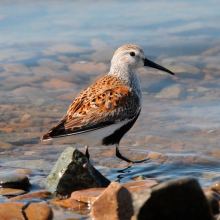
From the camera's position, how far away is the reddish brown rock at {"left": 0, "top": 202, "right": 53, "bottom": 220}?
5.26 m

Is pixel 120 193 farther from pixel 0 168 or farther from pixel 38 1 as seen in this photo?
pixel 38 1

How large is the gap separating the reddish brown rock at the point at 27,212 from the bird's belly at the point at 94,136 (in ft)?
6.14

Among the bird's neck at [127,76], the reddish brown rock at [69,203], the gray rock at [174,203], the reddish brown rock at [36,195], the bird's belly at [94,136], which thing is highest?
the bird's neck at [127,76]

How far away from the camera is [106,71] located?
40.1 ft

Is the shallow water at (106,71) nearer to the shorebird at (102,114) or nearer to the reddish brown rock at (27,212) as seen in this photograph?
the reddish brown rock at (27,212)

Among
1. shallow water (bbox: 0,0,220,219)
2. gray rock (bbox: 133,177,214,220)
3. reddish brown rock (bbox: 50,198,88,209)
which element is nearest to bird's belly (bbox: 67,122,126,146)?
shallow water (bbox: 0,0,220,219)

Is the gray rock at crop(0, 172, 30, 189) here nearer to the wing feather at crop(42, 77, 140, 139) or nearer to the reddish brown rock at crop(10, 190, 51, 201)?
the reddish brown rock at crop(10, 190, 51, 201)

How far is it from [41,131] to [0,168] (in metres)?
1.96

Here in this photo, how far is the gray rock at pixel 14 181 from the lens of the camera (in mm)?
6402

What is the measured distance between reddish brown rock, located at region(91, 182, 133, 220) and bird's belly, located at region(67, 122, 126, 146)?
2.11 metres

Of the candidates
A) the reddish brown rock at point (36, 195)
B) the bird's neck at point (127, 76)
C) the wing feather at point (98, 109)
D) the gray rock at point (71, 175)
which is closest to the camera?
the reddish brown rock at point (36, 195)

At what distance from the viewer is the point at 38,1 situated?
51.1ft

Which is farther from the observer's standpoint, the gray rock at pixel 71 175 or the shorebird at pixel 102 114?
the shorebird at pixel 102 114

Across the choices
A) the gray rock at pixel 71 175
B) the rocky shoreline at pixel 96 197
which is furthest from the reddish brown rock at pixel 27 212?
the gray rock at pixel 71 175
